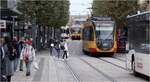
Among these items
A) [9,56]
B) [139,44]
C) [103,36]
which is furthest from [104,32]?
[9,56]

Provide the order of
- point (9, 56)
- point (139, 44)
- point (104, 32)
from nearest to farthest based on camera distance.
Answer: point (9, 56), point (139, 44), point (104, 32)

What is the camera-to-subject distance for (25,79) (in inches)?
612

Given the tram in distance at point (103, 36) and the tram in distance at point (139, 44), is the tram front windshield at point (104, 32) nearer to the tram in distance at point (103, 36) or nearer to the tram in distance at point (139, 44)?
the tram in distance at point (103, 36)

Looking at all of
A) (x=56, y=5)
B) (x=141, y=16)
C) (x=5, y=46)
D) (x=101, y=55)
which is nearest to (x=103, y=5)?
(x=56, y=5)

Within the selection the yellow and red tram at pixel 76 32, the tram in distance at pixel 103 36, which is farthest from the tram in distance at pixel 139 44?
the yellow and red tram at pixel 76 32

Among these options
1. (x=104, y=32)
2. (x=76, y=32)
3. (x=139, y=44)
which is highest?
(x=104, y=32)

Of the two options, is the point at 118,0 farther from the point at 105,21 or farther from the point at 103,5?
the point at 105,21

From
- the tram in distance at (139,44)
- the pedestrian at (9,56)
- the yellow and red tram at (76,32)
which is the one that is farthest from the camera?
the yellow and red tram at (76,32)

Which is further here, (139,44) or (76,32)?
(76,32)

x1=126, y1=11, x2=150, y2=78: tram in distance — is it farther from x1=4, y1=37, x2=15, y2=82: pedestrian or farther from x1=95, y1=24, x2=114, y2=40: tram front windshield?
x1=95, y1=24, x2=114, y2=40: tram front windshield

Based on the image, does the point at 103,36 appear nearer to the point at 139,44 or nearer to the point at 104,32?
the point at 104,32

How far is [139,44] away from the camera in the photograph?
15016mm

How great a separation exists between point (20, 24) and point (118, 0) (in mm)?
10798

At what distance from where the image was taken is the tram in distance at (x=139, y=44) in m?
14.0
